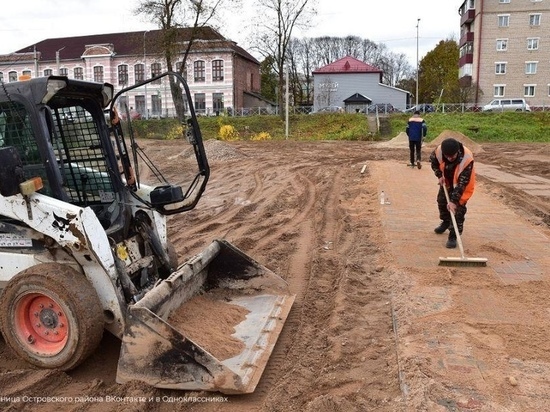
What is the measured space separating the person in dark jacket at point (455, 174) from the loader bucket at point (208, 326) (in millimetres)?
2885

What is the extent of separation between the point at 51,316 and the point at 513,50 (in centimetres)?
5173

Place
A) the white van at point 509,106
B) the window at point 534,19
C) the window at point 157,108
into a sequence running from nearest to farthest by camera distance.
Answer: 1. the window at point 157,108
2. the white van at point 509,106
3. the window at point 534,19

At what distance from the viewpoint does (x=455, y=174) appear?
698 cm

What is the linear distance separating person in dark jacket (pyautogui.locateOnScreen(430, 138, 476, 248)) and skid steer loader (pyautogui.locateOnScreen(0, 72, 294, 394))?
295cm

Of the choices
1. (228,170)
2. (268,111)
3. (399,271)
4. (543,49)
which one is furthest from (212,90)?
(399,271)

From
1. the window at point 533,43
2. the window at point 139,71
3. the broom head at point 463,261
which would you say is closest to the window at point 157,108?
the broom head at point 463,261

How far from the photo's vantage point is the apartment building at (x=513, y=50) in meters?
47.8

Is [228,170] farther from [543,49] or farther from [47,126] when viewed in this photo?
[543,49]

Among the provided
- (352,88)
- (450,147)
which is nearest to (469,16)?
(352,88)

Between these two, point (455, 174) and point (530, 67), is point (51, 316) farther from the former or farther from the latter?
point (530, 67)

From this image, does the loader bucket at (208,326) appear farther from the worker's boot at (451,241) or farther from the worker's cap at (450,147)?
the worker's cap at (450,147)

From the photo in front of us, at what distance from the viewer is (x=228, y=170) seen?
16.7 metres

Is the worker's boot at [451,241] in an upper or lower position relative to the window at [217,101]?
lower

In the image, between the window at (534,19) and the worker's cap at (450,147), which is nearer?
the worker's cap at (450,147)
